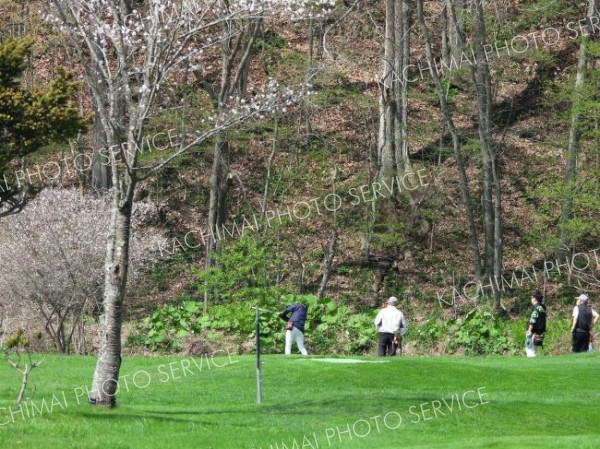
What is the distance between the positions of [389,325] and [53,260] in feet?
35.1

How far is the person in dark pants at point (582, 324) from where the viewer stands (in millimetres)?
26109

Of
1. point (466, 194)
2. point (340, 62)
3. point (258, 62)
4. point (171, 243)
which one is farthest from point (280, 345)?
point (258, 62)

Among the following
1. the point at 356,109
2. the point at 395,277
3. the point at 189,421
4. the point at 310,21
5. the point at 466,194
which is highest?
A: the point at 310,21

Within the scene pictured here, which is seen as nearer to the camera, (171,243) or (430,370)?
(430,370)

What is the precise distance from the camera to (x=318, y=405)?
18.3 metres

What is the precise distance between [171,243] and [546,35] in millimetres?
19736

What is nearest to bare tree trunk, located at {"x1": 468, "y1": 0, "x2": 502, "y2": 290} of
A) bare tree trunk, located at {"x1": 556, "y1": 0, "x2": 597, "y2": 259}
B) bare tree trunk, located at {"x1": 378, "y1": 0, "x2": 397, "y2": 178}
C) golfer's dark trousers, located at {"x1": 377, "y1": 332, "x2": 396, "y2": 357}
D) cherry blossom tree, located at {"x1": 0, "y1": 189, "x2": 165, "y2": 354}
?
bare tree trunk, located at {"x1": 556, "y1": 0, "x2": 597, "y2": 259}

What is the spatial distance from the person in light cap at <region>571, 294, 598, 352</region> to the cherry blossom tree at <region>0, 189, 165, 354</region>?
13.7 meters

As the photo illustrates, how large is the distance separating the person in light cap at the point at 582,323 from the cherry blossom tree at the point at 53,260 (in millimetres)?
13657

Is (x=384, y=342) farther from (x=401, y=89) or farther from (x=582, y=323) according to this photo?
(x=401, y=89)

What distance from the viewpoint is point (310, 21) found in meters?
45.4

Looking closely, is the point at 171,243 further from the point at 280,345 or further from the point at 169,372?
the point at 169,372

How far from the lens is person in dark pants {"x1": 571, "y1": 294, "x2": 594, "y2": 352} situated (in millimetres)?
26109

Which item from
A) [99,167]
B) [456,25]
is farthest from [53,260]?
[456,25]
